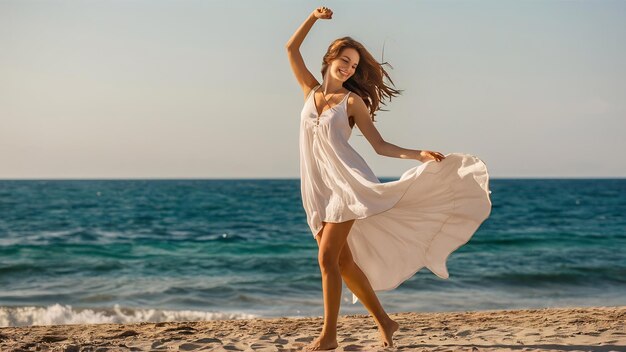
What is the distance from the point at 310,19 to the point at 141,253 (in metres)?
13.3

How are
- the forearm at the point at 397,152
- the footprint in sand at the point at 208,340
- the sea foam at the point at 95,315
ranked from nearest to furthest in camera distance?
the forearm at the point at 397,152, the footprint in sand at the point at 208,340, the sea foam at the point at 95,315

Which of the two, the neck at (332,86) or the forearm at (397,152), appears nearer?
the forearm at (397,152)

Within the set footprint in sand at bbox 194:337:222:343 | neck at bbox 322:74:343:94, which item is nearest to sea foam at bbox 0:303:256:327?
footprint in sand at bbox 194:337:222:343

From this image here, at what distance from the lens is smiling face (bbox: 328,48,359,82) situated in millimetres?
5020

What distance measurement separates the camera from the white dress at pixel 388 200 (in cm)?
489

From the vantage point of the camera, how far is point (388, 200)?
490cm

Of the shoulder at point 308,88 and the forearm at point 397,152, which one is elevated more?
the shoulder at point 308,88

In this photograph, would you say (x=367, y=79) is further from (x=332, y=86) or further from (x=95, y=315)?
(x=95, y=315)

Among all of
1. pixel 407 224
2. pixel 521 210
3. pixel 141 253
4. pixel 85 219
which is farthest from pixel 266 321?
pixel 521 210

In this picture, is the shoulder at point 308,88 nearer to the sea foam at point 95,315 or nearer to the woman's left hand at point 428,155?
the woman's left hand at point 428,155

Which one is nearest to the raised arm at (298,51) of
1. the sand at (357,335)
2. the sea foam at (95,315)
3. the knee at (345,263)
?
the knee at (345,263)

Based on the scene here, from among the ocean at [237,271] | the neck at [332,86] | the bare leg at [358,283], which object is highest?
the neck at [332,86]

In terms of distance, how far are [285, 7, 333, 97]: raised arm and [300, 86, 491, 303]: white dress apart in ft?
0.50

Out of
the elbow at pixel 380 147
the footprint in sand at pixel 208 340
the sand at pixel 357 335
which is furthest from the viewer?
the footprint in sand at pixel 208 340
